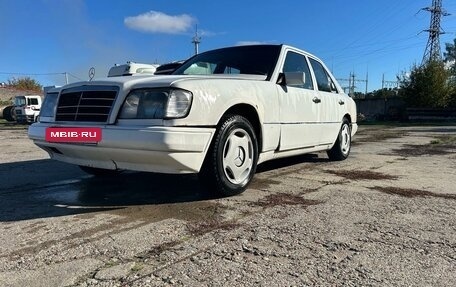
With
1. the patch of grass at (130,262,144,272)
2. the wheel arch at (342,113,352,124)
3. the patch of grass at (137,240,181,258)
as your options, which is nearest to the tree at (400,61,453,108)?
the wheel arch at (342,113,352,124)

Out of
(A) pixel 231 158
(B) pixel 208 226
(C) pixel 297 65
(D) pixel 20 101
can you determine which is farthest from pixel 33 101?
(B) pixel 208 226

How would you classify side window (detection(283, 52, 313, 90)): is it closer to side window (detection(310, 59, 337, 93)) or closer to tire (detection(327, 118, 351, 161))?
side window (detection(310, 59, 337, 93))

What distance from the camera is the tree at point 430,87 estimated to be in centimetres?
2772

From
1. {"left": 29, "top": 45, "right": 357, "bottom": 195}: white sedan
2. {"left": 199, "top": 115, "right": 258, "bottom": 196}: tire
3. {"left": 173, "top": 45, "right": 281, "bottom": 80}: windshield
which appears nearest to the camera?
{"left": 29, "top": 45, "right": 357, "bottom": 195}: white sedan

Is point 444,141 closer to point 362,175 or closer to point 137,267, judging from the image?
point 362,175

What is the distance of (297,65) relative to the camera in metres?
5.72

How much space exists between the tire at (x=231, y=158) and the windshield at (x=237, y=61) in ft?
3.05

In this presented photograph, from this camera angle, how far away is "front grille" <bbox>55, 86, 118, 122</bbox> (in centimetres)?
386

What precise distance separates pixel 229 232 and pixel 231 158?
1.15 meters

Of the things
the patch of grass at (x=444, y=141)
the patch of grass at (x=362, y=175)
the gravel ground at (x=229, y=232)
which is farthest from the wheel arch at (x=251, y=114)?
the patch of grass at (x=444, y=141)

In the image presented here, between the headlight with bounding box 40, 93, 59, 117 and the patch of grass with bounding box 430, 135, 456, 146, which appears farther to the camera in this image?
the patch of grass with bounding box 430, 135, 456, 146

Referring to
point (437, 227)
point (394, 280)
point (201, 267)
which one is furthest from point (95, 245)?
point (437, 227)

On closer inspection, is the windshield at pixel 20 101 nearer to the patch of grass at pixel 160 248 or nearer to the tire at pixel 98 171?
the tire at pixel 98 171

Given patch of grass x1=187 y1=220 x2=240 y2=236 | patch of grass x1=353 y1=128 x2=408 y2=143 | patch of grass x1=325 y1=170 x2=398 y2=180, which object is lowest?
patch of grass x1=187 y1=220 x2=240 y2=236
